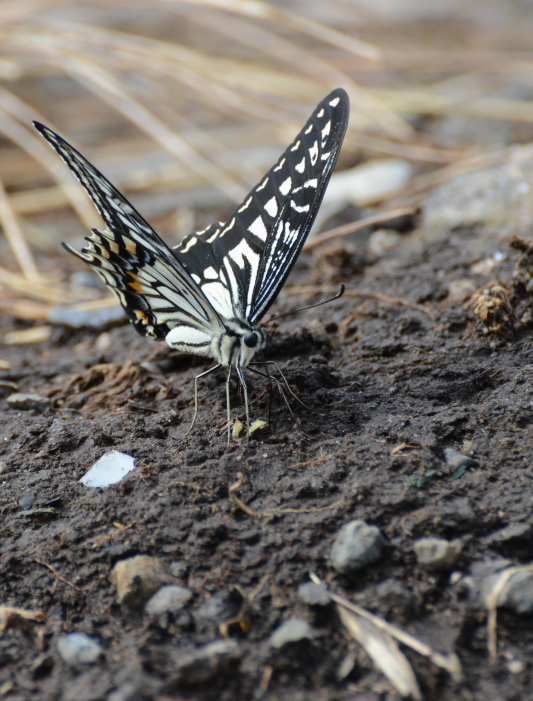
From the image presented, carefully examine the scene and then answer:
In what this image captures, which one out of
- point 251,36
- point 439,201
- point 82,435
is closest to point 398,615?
point 82,435

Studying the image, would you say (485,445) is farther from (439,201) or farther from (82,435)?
(439,201)

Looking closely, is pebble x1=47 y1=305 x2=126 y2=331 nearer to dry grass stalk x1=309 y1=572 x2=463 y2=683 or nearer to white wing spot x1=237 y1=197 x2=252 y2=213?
white wing spot x1=237 y1=197 x2=252 y2=213

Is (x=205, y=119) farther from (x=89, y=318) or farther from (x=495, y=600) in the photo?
(x=495, y=600)

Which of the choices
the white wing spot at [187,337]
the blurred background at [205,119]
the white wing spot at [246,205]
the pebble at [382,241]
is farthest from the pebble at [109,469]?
the pebble at [382,241]

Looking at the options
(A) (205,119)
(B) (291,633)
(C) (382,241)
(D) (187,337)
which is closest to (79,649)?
(B) (291,633)

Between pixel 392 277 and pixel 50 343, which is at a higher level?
pixel 392 277

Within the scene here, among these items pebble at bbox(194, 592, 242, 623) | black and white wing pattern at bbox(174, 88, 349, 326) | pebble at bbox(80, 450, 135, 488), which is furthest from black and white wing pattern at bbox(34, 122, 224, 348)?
pebble at bbox(194, 592, 242, 623)
